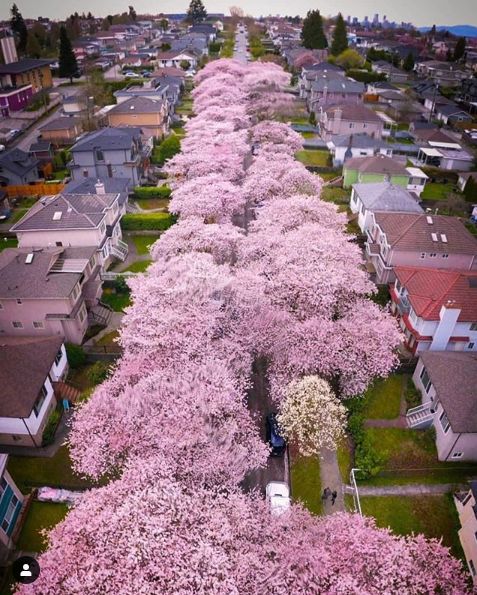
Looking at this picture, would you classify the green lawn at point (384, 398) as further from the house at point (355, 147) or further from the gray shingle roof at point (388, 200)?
the house at point (355, 147)

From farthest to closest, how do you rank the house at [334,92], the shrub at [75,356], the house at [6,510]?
the house at [334,92]
the shrub at [75,356]
the house at [6,510]

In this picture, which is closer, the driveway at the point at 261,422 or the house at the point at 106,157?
the driveway at the point at 261,422

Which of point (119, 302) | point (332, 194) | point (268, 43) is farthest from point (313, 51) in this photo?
point (119, 302)

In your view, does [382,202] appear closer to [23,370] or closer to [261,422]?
[261,422]

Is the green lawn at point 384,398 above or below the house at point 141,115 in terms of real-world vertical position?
below

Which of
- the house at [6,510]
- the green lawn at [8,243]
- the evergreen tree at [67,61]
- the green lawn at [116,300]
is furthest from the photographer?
the evergreen tree at [67,61]

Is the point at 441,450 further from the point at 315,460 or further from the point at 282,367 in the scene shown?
the point at 282,367

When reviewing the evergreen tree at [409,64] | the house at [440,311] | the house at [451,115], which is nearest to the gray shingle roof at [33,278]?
the house at [440,311]

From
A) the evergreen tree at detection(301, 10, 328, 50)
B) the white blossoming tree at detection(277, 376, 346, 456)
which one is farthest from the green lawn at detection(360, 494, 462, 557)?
the evergreen tree at detection(301, 10, 328, 50)
